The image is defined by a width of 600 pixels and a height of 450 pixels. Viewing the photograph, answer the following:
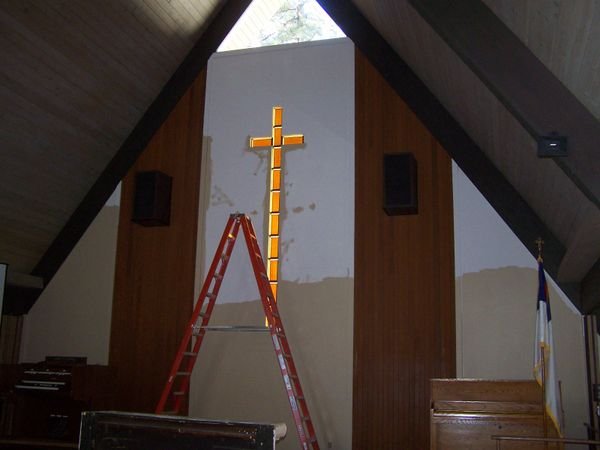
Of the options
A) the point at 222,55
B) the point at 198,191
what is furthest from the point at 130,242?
the point at 222,55

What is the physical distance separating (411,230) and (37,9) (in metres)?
3.28

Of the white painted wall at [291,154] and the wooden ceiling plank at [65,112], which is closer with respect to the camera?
the wooden ceiling plank at [65,112]

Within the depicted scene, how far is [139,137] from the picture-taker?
21.9 ft

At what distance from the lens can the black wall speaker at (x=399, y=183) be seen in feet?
18.1

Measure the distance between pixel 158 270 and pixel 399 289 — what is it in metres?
2.17

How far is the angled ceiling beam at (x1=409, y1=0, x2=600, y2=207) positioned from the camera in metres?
3.18

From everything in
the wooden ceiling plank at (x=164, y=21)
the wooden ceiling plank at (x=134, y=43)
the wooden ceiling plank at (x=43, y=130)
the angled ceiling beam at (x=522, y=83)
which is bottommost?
the angled ceiling beam at (x=522, y=83)

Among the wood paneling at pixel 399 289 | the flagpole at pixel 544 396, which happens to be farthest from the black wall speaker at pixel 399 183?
the flagpole at pixel 544 396

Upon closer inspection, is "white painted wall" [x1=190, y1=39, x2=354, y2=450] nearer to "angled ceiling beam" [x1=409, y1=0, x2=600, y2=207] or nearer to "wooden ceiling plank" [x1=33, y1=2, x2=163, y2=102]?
"wooden ceiling plank" [x1=33, y1=2, x2=163, y2=102]

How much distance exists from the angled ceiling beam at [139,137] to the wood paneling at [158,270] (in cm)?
8

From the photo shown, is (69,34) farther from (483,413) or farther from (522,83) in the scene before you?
(483,413)

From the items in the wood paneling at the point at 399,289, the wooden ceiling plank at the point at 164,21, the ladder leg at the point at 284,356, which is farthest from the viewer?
the wooden ceiling plank at the point at 164,21

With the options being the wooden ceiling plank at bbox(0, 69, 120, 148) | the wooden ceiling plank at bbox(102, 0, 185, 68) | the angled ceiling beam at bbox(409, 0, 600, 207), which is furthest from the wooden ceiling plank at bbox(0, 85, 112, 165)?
the angled ceiling beam at bbox(409, 0, 600, 207)

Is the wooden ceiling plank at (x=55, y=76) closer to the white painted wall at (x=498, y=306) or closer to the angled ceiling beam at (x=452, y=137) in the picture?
the angled ceiling beam at (x=452, y=137)
